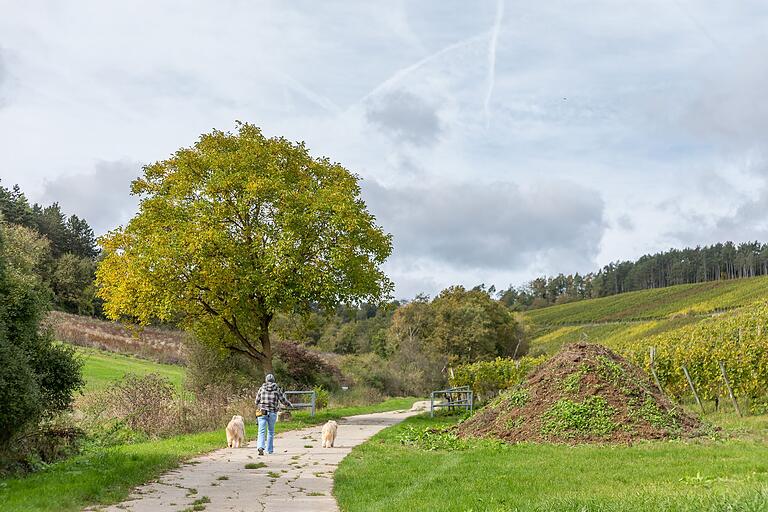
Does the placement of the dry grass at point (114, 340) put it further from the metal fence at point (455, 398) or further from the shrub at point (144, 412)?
the shrub at point (144, 412)

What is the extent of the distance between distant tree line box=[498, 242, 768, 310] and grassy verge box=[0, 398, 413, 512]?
14031cm

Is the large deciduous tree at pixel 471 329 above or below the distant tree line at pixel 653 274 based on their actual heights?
below

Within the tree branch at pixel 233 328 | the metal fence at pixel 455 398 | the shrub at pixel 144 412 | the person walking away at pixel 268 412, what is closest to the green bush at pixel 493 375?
the metal fence at pixel 455 398

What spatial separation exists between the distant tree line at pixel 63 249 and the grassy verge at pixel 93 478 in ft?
143

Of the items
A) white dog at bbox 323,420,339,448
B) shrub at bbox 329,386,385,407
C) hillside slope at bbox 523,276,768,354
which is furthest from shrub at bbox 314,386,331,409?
hillside slope at bbox 523,276,768,354

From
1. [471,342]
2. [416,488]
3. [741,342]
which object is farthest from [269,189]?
[471,342]

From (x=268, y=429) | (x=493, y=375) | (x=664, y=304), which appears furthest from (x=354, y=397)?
(x=664, y=304)

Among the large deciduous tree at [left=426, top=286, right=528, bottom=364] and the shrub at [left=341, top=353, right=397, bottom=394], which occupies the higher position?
the large deciduous tree at [left=426, top=286, right=528, bottom=364]

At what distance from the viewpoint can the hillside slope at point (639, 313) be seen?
76.5 meters

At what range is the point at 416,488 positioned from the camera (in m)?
9.91

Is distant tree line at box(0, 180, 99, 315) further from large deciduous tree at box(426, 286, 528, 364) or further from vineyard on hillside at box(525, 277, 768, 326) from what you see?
vineyard on hillside at box(525, 277, 768, 326)

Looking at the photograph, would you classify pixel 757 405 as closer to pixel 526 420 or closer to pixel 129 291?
pixel 526 420

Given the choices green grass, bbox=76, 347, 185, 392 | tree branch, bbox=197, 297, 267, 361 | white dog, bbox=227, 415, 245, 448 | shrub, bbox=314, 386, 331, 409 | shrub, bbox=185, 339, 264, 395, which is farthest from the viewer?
green grass, bbox=76, 347, 185, 392

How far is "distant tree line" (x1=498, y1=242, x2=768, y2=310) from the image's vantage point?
15538 cm
